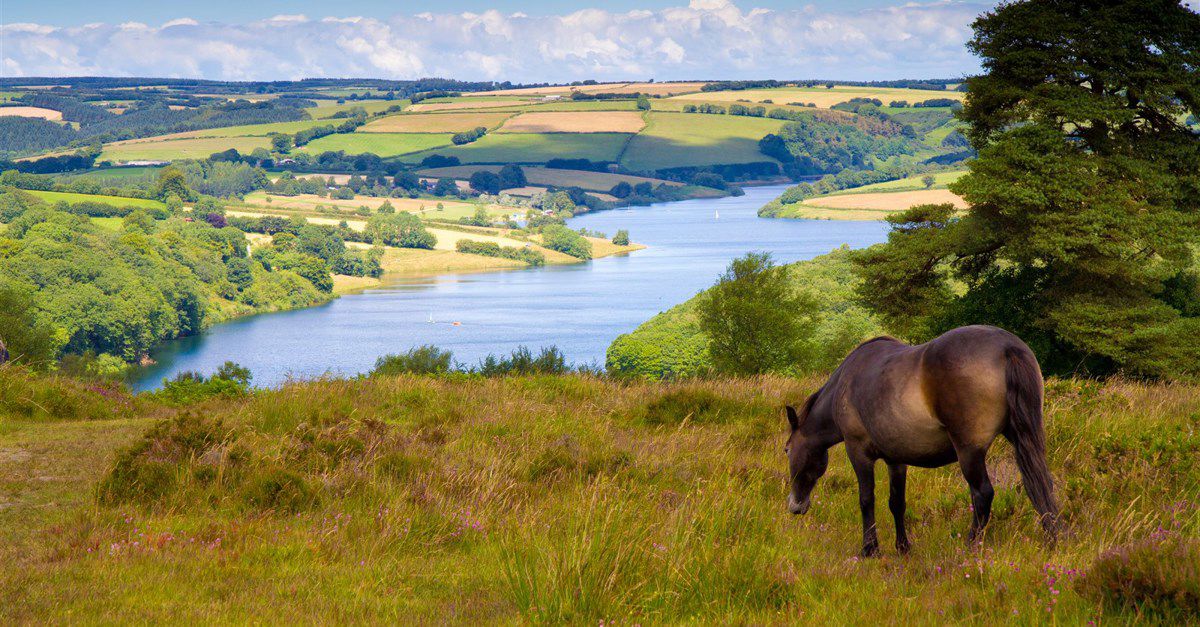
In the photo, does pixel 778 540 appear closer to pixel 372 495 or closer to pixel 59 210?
pixel 372 495

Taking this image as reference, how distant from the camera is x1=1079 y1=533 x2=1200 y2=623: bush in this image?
15.3ft

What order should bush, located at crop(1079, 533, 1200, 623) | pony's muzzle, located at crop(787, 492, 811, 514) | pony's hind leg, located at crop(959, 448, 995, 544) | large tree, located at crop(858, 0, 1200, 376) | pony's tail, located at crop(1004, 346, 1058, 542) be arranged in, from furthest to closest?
large tree, located at crop(858, 0, 1200, 376), pony's muzzle, located at crop(787, 492, 811, 514), pony's hind leg, located at crop(959, 448, 995, 544), pony's tail, located at crop(1004, 346, 1058, 542), bush, located at crop(1079, 533, 1200, 623)

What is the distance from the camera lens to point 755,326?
6091 cm

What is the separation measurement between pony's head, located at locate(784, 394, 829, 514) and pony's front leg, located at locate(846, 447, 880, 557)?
52 centimetres

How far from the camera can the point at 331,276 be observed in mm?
184375

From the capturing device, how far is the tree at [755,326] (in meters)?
60.1

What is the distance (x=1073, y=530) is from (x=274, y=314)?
169 metres

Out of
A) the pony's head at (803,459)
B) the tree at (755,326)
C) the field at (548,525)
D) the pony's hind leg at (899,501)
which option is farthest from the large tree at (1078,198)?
the pony's hind leg at (899,501)

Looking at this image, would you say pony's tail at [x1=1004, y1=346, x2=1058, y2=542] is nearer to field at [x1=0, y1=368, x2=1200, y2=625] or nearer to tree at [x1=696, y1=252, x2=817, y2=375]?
field at [x1=0, y1=368, x2=1200, y2=625]

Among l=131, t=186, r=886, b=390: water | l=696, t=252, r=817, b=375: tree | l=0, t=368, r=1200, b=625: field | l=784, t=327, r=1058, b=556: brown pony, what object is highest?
l=784, t=327, r=1058, b=556: brown pony

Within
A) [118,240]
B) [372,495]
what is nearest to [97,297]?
[118,240]

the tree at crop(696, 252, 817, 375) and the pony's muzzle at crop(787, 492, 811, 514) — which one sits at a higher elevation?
the pony's muzzle at crop(787, 492, 811, 514)

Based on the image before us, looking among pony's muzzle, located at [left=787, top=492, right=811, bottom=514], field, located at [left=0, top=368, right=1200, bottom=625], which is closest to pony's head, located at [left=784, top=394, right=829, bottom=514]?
pony's muzzle, located at [left=787, top=492, right=811, bottom=514]

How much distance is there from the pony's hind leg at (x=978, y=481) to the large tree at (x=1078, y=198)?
105ft
